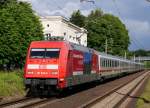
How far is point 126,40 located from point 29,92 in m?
97.2

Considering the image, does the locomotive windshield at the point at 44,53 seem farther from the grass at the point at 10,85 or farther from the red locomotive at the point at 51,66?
the grass at the point at 10,85

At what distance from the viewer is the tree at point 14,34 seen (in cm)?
4434

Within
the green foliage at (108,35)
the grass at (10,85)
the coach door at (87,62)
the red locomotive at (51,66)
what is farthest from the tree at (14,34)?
the green foliage at (108,35)

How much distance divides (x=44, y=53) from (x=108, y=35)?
293ft

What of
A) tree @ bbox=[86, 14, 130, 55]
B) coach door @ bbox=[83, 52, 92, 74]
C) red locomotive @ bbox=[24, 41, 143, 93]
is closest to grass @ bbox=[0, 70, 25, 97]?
red locomotive @ bbox=[24, 41, 143, 93]

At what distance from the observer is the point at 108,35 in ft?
373

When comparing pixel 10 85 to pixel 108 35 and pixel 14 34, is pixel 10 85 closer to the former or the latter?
pixel 14 34

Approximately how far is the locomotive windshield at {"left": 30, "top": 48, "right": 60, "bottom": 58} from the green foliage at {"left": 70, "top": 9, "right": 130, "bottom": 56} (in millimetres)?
75167

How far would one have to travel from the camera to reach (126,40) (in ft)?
404

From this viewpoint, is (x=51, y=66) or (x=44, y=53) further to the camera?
(x=44, y=53)

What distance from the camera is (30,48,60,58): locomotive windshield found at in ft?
80.7

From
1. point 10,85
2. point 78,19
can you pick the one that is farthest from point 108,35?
point 10,85

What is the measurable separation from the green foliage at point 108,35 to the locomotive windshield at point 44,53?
75.2m

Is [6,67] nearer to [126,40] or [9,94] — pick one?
[9,94]
